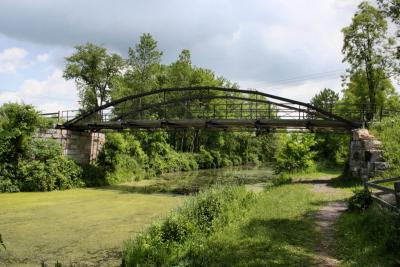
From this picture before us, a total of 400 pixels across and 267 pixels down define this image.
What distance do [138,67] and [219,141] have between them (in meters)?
16.4

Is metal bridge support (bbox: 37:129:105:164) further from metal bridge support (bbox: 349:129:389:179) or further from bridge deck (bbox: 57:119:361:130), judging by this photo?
metal bridge support (bbox: 349:129:389:179)

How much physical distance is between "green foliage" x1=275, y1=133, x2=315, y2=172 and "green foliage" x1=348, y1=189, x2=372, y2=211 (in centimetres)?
1720

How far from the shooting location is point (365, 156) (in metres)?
20.8

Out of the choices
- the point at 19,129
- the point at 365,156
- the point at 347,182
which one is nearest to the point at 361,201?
the point at 365,156

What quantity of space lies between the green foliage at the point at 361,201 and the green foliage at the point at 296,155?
56.4ft

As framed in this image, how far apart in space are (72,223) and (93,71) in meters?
45.5

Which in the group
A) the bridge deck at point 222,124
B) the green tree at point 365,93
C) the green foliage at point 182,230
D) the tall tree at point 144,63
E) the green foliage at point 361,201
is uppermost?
the tall tree at point 144,63

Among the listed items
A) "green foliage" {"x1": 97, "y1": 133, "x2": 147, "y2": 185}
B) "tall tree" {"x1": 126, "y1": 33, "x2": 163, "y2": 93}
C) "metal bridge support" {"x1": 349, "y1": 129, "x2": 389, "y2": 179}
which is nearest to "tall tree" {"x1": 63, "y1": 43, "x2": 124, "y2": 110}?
"tall tree" {"x1": 126, "y1": 33, "x2": 163, "y2": 93}

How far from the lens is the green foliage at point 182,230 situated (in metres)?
9.24

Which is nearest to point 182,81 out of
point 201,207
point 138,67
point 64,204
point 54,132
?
point 138,67

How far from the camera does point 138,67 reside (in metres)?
54.4

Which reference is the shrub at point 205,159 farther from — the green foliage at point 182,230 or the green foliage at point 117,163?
the green foliage at point 182,230

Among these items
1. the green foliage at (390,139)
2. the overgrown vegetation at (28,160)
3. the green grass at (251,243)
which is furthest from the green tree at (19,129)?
the green foliage at (390,139)

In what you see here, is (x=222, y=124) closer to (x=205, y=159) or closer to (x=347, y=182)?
(x=347, y=182)
